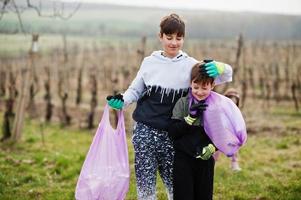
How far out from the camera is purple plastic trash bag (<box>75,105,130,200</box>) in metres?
4.15

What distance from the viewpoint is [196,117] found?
3805 millimetres

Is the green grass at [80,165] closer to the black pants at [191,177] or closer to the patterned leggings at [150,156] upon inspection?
the patterned leggings at [150,156]

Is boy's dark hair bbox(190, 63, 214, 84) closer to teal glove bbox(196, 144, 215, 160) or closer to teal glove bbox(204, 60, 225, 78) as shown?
teal glove bbox(204, 60, 225, 78)

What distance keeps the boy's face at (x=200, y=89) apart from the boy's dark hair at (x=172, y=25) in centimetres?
44

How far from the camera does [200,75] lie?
12.4ft

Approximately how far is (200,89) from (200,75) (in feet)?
0.40

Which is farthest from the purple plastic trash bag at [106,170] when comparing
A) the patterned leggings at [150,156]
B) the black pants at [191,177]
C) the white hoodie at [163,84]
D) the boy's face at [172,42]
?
the boy's face at [172,42]

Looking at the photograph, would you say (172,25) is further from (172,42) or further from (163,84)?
(163,84)

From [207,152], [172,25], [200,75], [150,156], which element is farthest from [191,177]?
[172,25]

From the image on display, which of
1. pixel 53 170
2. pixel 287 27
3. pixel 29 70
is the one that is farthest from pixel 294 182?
pixel 287 27

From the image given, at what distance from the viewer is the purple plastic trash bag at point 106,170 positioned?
13.6ft

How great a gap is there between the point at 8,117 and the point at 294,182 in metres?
7.41

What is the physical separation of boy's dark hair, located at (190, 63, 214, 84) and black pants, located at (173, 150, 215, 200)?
593 millimetres

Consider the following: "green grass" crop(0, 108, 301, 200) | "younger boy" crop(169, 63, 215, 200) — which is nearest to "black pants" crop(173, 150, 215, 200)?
"younger boy" crop(169, 63, 215, 200)
